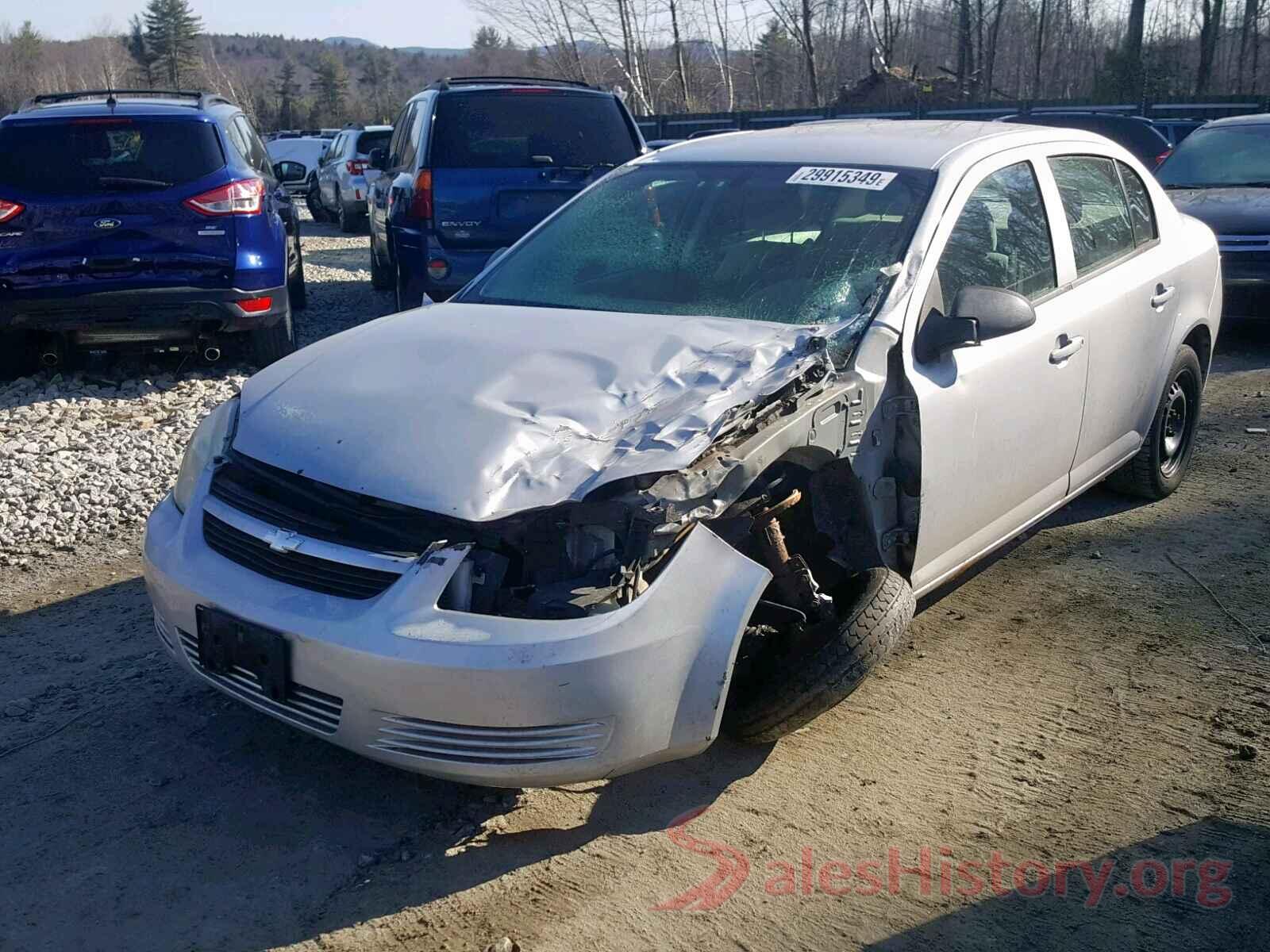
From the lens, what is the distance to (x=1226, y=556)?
510 centimetres

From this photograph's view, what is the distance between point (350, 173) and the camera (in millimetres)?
20156

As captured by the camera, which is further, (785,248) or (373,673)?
(785,248)

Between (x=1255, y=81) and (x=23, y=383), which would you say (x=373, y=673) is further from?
(x=1255, y=81)

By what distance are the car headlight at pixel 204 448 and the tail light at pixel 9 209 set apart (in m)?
4.38

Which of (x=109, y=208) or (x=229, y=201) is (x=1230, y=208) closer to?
(x=229, y=201)

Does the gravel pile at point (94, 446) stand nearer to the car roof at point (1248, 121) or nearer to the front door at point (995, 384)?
the front door at point (995, 384)

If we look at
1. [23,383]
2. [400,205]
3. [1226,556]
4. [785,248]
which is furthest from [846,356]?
[23,383]

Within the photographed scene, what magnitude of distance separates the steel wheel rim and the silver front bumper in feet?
11.0

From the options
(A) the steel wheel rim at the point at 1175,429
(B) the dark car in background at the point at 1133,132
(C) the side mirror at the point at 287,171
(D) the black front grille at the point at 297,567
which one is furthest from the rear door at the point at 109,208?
(B) the dark car in background at the point at 1133,132

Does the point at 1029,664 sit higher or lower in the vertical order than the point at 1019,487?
lower

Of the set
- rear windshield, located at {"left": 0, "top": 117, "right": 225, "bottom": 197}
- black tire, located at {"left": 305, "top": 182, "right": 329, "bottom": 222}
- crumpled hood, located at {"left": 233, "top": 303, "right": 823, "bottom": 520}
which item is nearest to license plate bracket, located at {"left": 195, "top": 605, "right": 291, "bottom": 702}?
crumpled hood, located at {"left": 233, "top": 303, "right": 823, "bottom": 520}

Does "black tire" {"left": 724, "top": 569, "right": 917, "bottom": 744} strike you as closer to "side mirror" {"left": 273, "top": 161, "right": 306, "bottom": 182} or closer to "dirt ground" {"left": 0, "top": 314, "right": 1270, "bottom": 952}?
"dirt ground" {"left": 0, "top": 314, "right": 1270, "bottom": 952}

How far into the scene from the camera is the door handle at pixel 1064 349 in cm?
430

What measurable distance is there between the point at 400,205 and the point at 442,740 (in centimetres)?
635
